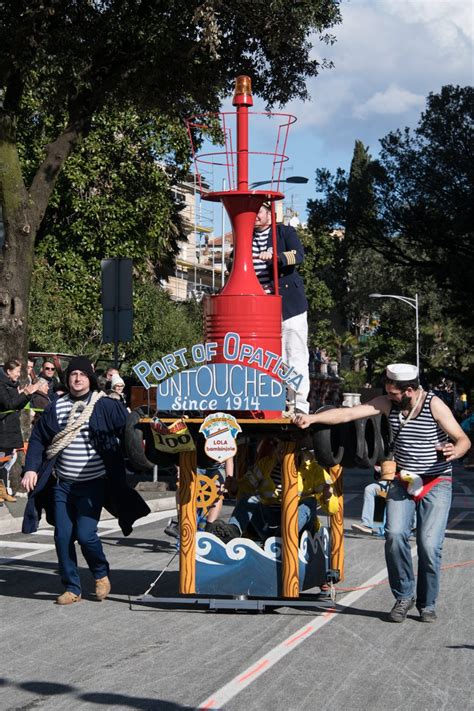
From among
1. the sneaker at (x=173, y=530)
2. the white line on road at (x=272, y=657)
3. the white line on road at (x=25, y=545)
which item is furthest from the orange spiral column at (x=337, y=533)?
the white line on road at (x=25, y=545)

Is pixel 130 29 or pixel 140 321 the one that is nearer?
pixel 130 29

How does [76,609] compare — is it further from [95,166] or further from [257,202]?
[95,166]

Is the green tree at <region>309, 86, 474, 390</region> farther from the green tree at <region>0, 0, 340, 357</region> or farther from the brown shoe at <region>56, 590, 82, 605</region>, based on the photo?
the brown shoe at <region>56, 590, 82, 605</region>

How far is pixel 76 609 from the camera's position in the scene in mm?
9047

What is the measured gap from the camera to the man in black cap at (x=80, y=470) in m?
9.25

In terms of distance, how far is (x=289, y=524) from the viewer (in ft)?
28.7

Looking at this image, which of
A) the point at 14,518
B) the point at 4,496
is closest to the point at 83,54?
the point at 4,496

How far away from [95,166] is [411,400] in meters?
27.5

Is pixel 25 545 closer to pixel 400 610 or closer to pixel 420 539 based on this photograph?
pixel 400 610

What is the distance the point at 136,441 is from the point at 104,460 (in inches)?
29.8

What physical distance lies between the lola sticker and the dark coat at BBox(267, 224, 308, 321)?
1755mm

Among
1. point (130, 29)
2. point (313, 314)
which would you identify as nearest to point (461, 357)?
point (313, 314)

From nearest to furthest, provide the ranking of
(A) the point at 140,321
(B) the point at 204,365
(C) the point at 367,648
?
(C) the point at 367,648 → (B) the point at 204,365 → (A) the point at 140,321

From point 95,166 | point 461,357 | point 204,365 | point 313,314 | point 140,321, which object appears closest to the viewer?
point 204,365
